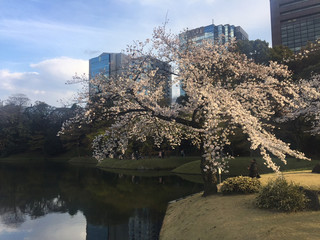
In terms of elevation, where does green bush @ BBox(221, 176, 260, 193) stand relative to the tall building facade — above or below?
below

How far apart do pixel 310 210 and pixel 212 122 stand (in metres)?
4.57

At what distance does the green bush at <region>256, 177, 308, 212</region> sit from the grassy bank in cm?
29

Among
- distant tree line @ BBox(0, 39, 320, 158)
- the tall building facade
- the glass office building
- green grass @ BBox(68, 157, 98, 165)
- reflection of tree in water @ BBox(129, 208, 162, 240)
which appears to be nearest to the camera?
reflection of tree in water @ BBox(129, 208, 162, 240)

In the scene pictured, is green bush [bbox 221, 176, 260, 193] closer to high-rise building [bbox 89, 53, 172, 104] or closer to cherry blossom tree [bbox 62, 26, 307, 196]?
cherry blossom tree [bbox 62, 26, 307, 196]

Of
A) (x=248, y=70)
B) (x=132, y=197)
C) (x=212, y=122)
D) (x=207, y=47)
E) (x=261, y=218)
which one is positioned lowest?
(x=132, y=197)

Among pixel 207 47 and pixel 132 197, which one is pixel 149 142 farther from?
pixel 207 47

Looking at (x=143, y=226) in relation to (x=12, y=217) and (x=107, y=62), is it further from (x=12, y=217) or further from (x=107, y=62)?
(x=107, y=62)

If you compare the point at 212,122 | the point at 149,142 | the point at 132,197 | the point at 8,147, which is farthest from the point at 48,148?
the point at 212,122

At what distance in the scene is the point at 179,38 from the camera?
48.3ft

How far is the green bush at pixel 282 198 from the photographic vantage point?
A: 8531mm

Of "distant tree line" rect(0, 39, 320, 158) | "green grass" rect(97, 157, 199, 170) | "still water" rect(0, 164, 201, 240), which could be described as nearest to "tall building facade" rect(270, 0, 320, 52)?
"distant tree line" rect(0, 39, 320, 158)

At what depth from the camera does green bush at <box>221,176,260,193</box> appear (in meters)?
11.8

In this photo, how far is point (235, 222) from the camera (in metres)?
8.42

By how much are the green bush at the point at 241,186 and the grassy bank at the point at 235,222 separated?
1.37 feet
